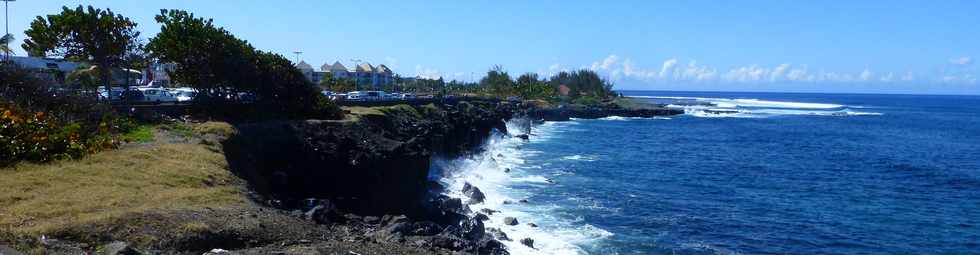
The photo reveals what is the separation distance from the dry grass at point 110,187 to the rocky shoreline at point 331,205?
73 centimetres

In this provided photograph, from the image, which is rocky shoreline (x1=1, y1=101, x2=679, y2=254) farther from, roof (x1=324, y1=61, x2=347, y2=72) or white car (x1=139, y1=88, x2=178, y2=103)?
roof (x1=324, y1=61, x2=347, y2=72)

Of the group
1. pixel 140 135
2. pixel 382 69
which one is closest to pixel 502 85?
pixel 382 69

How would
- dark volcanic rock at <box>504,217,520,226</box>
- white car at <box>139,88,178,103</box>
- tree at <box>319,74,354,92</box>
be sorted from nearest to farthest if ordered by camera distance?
dark volcanic rock at <box>504,217,520,226</box> → white car at <box>139,88,178,103</box> → tree at <box>319,74,354,92</box>

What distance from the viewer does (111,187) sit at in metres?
17.8

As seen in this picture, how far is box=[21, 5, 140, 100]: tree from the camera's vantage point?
3462cm

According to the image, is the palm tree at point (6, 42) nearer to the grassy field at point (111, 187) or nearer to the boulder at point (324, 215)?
the grassy field at point (111, 187)

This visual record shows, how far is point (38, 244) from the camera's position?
507 inches

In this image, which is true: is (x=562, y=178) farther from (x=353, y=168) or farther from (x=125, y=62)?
(x=125, y=62)

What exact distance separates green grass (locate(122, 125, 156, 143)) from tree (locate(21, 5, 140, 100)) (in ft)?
25.7

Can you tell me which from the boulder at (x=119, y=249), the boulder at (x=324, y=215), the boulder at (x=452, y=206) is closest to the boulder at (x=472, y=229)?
the boulder at (x=452, y=206)

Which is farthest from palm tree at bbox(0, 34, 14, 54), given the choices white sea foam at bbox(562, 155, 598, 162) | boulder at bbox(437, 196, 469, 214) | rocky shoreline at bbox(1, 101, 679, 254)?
white sea foam at bbox(562, 155, 598, 162)

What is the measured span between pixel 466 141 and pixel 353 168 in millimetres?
26554

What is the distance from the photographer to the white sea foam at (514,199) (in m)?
25.7

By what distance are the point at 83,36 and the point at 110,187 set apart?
816 inches
